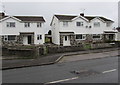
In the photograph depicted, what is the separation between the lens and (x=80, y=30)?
3453cm

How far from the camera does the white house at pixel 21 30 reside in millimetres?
30906

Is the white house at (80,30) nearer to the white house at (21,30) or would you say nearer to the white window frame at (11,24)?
the white house at (21,30)

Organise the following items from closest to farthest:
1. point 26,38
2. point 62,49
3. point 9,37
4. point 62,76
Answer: point 62,76 < point 62,49 < point 9,37 < point 26,38

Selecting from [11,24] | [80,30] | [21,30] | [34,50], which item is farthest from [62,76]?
[80,30]

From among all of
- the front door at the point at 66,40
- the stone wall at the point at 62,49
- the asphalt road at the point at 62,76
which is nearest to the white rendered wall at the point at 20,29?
the front door at the point at 66,40

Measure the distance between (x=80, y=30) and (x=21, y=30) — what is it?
12.8 metres

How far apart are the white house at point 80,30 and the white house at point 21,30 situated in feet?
13.1

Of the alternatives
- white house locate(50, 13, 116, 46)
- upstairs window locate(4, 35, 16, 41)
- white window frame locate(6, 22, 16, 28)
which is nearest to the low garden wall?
white house locate(50, 13, 116, 46)

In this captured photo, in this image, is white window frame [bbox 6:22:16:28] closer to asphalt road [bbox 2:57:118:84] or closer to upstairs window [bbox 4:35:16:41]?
upstairs window [bbox 4:35:16:41]

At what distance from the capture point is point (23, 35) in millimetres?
31906

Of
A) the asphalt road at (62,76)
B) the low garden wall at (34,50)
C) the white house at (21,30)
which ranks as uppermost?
the white house at (21,30)

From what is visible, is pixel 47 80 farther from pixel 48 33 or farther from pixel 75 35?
pixel 48 33

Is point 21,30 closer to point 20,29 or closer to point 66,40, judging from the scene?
point 20,29

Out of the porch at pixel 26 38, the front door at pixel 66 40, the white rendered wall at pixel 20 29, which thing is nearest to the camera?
the white rendered wall at pixel 20 29
